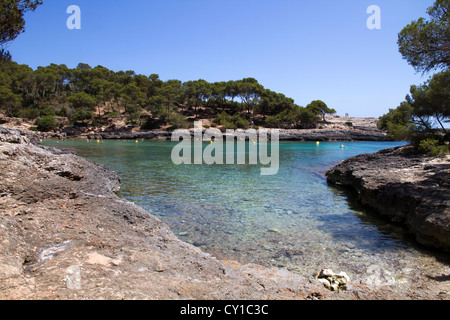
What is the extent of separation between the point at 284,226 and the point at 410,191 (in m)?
3.99

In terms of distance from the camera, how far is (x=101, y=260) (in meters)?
3.81

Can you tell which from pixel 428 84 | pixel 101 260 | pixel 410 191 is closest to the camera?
pixel 101 260

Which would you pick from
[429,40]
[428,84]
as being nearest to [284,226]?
[429,40]

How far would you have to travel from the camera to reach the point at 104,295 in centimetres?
293

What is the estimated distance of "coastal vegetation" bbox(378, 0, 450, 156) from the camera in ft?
34.3

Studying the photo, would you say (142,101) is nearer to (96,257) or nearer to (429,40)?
(429,40)

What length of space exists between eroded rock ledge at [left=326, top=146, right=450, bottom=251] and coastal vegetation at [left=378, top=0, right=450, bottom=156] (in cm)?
308

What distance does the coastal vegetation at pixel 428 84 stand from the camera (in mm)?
10445

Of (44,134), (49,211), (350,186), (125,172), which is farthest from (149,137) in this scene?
(49,211)

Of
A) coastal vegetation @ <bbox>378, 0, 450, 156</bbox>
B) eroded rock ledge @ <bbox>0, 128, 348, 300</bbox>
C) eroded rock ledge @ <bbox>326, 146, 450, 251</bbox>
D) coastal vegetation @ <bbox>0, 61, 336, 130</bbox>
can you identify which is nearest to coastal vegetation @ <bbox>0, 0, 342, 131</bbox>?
coastal vegetation @ <bbox>0, 61, 336, 130</bbox>

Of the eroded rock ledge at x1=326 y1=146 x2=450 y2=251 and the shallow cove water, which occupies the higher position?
the eroded rock ledge at x1=326 y1=146 x2=450 y2=251

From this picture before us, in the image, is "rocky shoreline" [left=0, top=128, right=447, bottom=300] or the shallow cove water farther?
the shallow cove water

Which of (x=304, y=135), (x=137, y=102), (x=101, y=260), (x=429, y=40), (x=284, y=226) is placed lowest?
(x=284, y=226)

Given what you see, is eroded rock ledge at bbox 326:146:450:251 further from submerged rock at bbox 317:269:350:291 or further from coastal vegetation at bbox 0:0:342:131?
coastal vegetation at bbox 0:0:342:131
